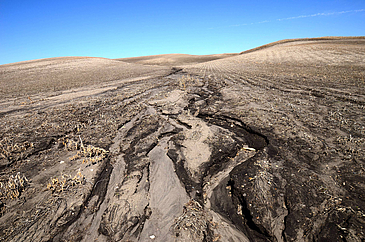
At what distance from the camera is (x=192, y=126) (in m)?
5.45

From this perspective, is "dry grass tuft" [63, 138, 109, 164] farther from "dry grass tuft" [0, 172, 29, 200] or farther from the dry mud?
"dry grass tuft" [0, 172, 29, 200]

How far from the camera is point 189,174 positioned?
3588 mm

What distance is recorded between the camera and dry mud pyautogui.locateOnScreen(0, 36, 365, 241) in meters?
2.51

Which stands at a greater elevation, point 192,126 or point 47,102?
point 47,102

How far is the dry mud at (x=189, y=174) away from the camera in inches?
98.7

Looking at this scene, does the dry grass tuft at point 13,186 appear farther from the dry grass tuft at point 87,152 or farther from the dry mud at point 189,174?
the dry grass tuft at point 87,152

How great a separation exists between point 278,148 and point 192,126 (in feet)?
7.62

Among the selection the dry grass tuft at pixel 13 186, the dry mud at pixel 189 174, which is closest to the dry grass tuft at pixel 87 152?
the dry mud at pixel 189 174

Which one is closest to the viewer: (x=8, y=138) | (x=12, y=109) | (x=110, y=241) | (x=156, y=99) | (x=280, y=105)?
(x=110, y=241)

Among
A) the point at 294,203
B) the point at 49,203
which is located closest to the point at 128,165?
the point at 49,203

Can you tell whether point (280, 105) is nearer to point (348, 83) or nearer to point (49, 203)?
point (348, 83)

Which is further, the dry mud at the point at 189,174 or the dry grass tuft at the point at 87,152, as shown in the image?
the dry grass tuft at the point at 87,152

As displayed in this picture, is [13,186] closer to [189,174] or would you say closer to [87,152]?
[87,152]

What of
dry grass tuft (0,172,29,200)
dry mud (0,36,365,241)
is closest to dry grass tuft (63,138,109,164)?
dry mud (0,36,365,241)
